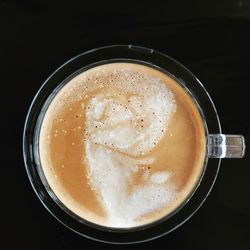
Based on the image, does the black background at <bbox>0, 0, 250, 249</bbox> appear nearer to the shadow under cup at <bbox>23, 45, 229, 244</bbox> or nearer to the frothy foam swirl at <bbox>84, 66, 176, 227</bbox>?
the shadow under cup at <bbox>23, 45, 229, 244</bbox>

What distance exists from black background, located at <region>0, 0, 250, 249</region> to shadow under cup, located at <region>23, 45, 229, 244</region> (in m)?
0.04

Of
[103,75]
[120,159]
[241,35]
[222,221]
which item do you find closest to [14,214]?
[120,159]

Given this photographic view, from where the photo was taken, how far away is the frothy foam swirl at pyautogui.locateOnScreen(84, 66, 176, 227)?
1513 mm

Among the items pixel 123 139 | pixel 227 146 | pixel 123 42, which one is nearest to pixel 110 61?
pixel 123 42

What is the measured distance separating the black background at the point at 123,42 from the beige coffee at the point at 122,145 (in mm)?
90

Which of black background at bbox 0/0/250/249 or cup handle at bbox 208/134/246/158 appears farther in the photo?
black background at bbox 0/0/250/249

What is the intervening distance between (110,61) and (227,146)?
0.35 m

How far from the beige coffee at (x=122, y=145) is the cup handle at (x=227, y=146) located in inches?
1.5

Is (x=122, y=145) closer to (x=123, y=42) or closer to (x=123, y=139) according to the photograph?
(x=123, y=139)

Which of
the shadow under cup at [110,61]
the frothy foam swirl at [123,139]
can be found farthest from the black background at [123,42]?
the frothy foam swirl at [123,139]

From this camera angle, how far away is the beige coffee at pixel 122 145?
151 centimetres

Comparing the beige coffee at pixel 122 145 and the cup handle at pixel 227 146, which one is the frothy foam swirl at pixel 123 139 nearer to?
the beige coffee at pixel 122 145

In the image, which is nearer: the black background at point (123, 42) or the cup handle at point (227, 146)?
the cup handle at point (227, 146)

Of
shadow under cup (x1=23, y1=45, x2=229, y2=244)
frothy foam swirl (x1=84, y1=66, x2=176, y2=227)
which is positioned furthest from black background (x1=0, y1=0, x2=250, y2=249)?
frothy foam swirl (x1=84, y1=66, x2=176, y2=227)
